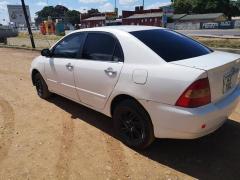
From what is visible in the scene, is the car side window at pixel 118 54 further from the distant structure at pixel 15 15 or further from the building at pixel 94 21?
the distant structure at pixel 15 15

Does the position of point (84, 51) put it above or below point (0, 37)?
above

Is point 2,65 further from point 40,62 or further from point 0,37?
point 0,37

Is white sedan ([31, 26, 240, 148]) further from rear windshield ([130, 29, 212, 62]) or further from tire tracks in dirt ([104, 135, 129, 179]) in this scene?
tire tracks in dirt ([104, 135, 129, 179])

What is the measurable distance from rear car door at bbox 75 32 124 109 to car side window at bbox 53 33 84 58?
219mm

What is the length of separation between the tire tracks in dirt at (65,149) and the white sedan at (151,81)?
0.54 meters

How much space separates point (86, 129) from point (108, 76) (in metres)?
1.23

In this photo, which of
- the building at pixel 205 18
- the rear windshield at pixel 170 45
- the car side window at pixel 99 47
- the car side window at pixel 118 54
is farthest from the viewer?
the building at pixel 205 18

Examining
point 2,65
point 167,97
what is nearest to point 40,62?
point 167,97

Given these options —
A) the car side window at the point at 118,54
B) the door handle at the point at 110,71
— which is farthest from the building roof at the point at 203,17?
the door handle at the point at 110,71

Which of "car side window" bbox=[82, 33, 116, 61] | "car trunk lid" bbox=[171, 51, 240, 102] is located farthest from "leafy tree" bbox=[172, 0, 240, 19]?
"car trunk lid" bbox=[171, 51, 240, 102]

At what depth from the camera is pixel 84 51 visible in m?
4.94

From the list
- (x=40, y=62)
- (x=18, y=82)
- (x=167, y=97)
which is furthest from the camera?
(x=18, y=82)

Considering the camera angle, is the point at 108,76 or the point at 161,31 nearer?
the point at 108,76

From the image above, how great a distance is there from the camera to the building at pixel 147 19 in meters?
71.9
